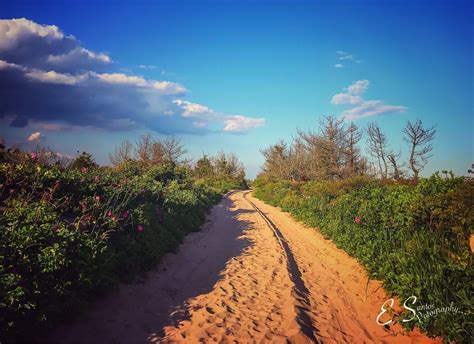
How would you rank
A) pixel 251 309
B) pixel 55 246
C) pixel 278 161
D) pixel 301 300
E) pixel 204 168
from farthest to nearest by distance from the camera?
pixel 204 168, pixel 278 161, pixel 301 300, pixel 251 309, pixel 55 246

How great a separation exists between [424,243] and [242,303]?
12.7ft

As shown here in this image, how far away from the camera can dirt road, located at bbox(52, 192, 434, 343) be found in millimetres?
4371

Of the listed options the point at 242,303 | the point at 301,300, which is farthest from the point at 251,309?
the point at 301,300

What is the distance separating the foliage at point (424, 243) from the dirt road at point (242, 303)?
1.85ft

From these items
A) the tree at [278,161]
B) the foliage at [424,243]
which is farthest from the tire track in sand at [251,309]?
the tree at [278,161]

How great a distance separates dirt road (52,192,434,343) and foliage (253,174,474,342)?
0.56 metres

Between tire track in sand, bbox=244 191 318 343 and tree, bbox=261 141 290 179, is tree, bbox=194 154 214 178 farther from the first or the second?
tire track in sand, bbox=244 191 318 343

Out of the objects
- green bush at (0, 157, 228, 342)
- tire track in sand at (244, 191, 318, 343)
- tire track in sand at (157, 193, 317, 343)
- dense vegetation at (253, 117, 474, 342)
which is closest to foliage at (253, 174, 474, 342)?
dense vegetation at (253, 117, 474, 342)

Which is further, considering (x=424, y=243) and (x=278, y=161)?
(x=278, y=161)

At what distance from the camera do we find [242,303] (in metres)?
5.57

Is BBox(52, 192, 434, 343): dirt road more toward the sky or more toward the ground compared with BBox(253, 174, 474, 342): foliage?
more toward the ground

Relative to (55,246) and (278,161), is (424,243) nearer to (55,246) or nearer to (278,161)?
(55,246)

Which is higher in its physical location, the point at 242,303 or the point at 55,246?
the point at 55,246

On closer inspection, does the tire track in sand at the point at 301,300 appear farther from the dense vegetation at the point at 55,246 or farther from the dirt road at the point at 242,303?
the dense vegetation at the point at 55,246
